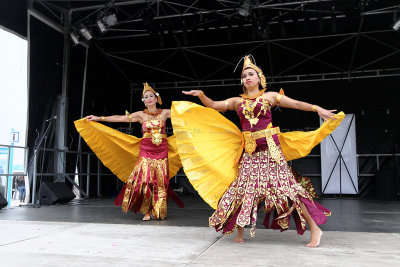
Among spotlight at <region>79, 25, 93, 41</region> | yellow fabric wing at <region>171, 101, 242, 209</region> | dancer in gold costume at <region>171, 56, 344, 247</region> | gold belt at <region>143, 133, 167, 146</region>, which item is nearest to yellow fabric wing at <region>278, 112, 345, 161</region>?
dancer in gold costume at <region>171, 56, 344, 247</region>

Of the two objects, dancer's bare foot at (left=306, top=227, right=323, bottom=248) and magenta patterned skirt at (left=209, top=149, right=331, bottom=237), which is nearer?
dancer's bare foot at (left=306, top=227, right=323, bottom=248)

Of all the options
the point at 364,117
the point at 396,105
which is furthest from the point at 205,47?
the point at 396,105

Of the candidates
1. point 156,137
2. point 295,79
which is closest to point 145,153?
point 156,137

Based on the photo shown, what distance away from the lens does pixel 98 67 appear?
9156 millimetres

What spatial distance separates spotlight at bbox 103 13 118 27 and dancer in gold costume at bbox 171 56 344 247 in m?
4.85

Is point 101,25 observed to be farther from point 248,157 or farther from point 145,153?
point 248,157

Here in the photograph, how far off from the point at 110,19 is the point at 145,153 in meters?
3.94

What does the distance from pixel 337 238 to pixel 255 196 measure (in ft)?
2.75

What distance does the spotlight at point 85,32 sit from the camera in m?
7.72

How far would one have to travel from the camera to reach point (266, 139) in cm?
303

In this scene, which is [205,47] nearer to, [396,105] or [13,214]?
[396,105]

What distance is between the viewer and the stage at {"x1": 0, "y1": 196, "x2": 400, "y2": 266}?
7.41ft

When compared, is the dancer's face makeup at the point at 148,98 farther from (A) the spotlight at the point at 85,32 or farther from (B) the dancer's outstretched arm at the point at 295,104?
(A) the spotlight at the point at 85,32

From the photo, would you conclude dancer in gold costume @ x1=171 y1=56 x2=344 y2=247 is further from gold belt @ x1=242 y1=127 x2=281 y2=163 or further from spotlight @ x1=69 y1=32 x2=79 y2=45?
spotlight @ x1=69 y1=32 x2=79 y2=45
